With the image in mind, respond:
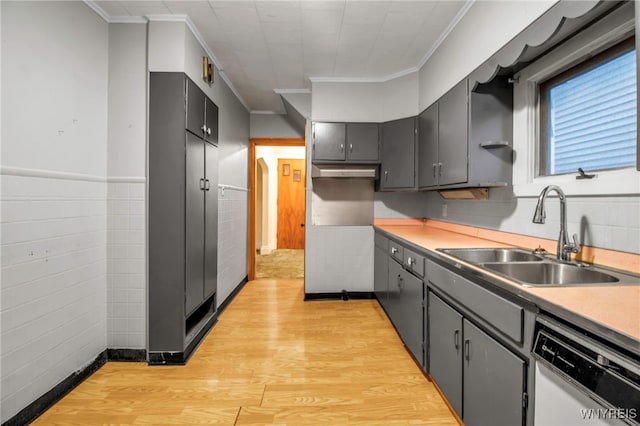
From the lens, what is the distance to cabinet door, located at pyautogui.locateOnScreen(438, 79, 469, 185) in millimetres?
2077

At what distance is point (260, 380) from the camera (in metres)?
1.99

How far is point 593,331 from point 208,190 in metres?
2.69

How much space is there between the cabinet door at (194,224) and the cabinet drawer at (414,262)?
1.73m

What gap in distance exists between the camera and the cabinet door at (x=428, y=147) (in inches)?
102

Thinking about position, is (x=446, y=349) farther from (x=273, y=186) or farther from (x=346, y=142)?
(x=273, y=186)

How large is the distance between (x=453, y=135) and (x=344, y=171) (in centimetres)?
133

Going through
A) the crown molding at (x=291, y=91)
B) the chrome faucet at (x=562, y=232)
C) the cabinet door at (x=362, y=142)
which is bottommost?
the chrome faucet at (x=562, y=232)

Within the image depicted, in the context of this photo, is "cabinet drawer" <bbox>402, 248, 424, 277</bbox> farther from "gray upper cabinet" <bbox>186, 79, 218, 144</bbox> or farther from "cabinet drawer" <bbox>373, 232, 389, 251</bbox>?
"gray upper cabinet" <bbox>186, 79, 218, 144</bbox>

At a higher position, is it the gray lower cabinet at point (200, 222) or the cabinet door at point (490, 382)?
the gray lower cabinet at point (200, 222)

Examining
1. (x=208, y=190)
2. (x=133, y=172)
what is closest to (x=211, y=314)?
(x=208, y=190)

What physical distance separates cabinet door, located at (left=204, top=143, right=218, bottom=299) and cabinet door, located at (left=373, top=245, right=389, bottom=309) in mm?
1736

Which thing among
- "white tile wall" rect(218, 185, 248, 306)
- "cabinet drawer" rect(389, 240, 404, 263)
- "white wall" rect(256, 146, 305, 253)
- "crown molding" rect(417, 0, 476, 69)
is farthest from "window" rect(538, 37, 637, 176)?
"white wall" rect(256, 146, 305, 253)

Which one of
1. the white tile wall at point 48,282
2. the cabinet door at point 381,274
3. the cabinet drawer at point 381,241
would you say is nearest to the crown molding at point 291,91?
the cabinet drawer at point 381,241

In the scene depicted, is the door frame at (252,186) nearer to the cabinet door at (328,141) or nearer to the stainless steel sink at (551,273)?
the cabinet door at (328,141)
